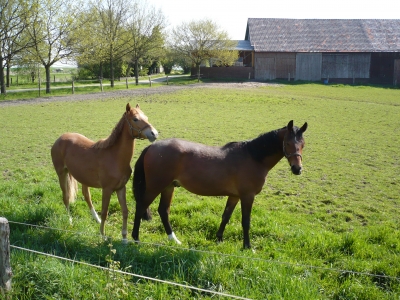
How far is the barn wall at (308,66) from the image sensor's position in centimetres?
4444

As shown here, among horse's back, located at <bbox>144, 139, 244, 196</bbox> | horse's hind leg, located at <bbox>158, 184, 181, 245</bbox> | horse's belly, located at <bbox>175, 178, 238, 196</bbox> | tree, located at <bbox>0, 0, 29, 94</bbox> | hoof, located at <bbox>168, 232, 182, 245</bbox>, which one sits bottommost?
hoof, located at <bbox>168, 232, 182, 245</bbox>

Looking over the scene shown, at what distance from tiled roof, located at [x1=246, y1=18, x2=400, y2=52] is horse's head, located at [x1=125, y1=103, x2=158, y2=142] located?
137ft

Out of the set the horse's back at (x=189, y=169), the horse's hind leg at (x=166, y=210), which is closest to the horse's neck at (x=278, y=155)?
the horse's back at (x=189, y=169)

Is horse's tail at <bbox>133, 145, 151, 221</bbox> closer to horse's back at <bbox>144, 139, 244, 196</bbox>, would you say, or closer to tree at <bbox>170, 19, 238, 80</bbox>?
horse's back at <bbox>144, 139, 244, 196</bbox>

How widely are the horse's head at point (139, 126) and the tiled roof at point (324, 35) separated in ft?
137

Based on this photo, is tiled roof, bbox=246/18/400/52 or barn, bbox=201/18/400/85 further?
tiled roof, bbox=246/18/400/52

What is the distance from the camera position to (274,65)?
45.0 metres

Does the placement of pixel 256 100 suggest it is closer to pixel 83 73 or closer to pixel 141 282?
pixel 141 282

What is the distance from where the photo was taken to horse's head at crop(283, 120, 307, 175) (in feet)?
→ 16.4

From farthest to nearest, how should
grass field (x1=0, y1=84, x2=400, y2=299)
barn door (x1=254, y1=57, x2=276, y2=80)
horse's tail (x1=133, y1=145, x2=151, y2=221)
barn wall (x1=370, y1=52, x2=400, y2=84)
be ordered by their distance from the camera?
barn door (x1=254, y1=57, x2=276, y2=80), barn wall (x1=370, y1=52, x2=400, y2=84), horse's tail (x1=133, y1=145, x2=151, y2=221), grass field (x1=0, y1=84, x2=400, y2=299)

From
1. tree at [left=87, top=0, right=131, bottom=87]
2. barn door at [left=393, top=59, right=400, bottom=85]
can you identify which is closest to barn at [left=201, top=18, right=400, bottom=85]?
barn door at [left=393, top=59, right=400, bottom=85]

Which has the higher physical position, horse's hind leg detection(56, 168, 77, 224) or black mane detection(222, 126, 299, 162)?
black mane detection(222, 126, 299, 162)

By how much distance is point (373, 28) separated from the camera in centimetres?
4734

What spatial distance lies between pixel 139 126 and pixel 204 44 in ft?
143
